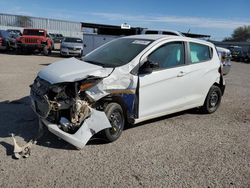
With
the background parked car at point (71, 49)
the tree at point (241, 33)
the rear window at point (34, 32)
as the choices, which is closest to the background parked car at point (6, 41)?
the rear window at point (34, 32)

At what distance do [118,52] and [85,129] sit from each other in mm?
1812

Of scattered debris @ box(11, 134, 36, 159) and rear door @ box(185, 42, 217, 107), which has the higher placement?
rear door @ box(185, 42, 217, 107)

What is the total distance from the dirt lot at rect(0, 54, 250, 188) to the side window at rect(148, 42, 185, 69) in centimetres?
123

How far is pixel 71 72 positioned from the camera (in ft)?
15.8

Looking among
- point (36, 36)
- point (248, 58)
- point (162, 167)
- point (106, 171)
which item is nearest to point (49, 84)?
point (106, 171)

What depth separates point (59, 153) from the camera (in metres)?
4.48

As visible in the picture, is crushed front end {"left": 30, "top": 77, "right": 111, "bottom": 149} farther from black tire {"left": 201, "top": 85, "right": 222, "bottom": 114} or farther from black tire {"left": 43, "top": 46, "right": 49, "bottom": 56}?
black tire {"left": 43, "top": 46, "right": 49, "bottom": 56}

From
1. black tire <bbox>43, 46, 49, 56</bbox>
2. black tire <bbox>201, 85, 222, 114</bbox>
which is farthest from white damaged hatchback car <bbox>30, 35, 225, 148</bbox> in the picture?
black tire <bbox>43, 46, 49, 56</bbox>

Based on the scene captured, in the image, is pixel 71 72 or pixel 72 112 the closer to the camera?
pixel 72 112

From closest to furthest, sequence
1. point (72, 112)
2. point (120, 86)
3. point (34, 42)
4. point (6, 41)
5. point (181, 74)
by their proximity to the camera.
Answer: point (72, 112) → point (120, 86) → point (181, 74) → point (34, 42) → point (6, 41)

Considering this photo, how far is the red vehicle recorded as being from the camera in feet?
73.7

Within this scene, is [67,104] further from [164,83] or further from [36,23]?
[36,23]

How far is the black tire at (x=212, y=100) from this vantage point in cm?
701

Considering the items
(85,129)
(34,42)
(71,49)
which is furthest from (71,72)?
(34,42)
